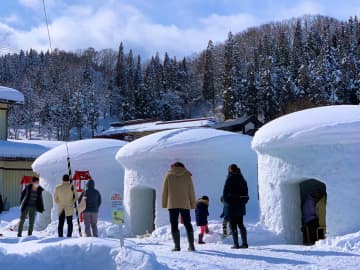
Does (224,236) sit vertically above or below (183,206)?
below

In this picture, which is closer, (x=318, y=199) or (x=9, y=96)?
(x=318, y=199)

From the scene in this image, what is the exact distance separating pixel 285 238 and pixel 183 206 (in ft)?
12.2

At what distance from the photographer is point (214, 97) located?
72750mm

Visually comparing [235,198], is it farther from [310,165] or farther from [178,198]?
[310,165]

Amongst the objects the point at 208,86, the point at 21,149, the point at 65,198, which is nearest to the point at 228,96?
the point at 208,86

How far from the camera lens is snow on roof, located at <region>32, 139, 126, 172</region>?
54.4 feet

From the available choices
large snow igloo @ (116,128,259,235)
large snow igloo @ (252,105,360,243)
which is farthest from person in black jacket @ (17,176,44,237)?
large snow igloo @ (252,105,360,243)

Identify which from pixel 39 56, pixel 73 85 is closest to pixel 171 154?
pixel 73 85

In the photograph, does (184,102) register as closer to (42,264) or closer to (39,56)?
(39,56)

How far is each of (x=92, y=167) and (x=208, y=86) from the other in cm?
5845

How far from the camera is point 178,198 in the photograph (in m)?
8.13

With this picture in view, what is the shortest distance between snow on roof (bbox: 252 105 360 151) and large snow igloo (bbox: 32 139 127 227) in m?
6.27

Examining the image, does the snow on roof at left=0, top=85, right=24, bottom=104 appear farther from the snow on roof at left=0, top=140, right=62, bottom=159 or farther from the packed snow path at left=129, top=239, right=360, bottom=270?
the packed snow path at left=129, top=239, right=360, bottom=270

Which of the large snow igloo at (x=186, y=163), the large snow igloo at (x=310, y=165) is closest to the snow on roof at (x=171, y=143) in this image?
the large snow igloo at (x=186, y=163)
